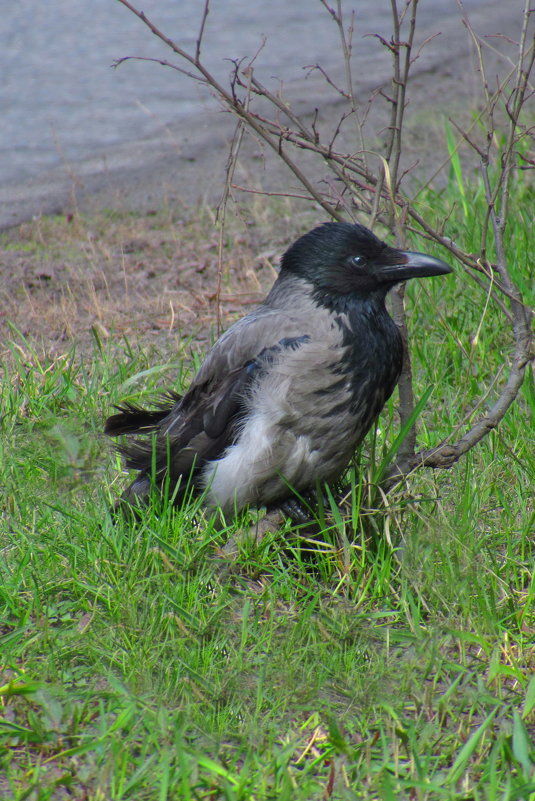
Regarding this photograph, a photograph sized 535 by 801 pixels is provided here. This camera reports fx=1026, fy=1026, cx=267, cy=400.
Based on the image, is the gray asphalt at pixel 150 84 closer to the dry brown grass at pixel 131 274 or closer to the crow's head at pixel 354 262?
the dry brown grass at pixel 131 274

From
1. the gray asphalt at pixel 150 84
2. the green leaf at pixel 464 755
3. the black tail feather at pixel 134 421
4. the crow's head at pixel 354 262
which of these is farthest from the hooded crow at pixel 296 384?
the gray asphalt at pixel 150 84

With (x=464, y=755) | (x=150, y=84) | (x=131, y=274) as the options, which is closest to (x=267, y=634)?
(x=464, y=755)

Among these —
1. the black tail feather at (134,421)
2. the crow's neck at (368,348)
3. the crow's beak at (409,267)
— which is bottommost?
the black tail feather at (134,421)

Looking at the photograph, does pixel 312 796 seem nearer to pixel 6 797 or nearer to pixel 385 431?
pixel 6 797

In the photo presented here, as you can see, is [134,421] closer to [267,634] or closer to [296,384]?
[296,384]

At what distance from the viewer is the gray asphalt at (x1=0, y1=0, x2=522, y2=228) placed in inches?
307

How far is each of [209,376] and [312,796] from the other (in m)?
1.69

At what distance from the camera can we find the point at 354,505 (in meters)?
3.40

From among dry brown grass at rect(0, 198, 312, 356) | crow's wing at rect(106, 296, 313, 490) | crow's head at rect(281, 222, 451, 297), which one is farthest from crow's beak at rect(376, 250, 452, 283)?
dry brown grass at rect(0, 198, 312, 356)

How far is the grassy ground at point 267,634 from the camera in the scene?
2586mm

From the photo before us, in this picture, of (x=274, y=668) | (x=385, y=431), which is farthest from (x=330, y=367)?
(x=274, y=668)

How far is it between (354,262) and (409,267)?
0.20 m

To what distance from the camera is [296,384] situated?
11.4ft

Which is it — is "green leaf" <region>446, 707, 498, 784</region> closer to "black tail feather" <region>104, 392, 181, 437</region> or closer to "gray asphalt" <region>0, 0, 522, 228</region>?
"black tail feather" <region>104, 392, 181, 437</region>
